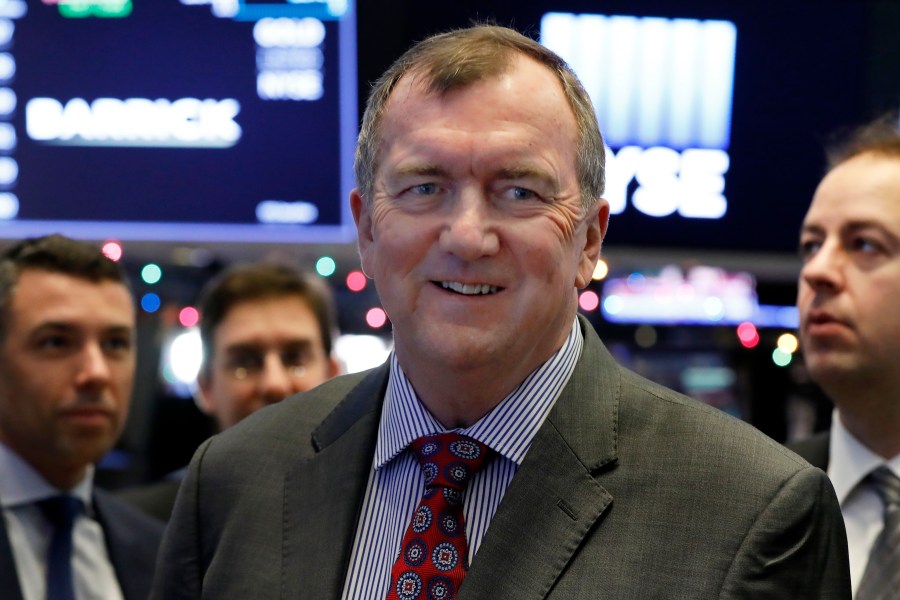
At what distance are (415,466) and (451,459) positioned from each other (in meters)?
0.09

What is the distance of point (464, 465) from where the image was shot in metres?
1.79

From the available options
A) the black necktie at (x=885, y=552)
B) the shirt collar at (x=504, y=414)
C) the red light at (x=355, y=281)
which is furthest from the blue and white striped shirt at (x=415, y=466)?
the red light at (x=355, y=281)

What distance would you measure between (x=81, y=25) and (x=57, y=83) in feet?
0.51

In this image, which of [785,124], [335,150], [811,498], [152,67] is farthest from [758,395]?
[811,498]

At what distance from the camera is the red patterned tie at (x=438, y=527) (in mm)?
1709

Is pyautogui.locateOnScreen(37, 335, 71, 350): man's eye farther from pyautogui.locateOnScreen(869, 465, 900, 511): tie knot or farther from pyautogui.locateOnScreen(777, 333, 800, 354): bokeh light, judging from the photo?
pyautogui.locateOnScreen(777, 333, 800, 354): bokeh light

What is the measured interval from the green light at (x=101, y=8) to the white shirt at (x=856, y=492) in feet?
6.45

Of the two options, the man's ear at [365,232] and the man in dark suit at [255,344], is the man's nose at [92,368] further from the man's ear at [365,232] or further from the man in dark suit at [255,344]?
the man's ear at [365,232]

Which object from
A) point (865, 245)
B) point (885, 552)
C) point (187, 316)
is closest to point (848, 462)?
point (885, 552)

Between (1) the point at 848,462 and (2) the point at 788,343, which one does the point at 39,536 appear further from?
(2) the point at 788,343

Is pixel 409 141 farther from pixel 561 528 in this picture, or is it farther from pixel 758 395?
pixel 758 395

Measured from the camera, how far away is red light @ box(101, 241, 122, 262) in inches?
120

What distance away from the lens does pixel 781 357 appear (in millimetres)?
5035

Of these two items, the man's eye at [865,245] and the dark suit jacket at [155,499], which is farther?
the dark suit jacket at [155,499]
